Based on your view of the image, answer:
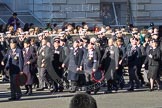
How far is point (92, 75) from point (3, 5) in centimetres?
1526

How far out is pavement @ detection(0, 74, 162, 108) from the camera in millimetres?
15328

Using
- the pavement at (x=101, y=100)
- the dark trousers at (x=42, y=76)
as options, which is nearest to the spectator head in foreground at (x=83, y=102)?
the pavement at (x=101, y=100)

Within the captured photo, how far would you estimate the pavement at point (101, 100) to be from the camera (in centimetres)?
1533

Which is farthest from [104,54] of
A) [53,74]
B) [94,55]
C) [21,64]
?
[21,64]

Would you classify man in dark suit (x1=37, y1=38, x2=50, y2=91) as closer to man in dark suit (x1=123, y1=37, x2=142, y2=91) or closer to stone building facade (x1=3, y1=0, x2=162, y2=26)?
man in dark suit (x1=123, y1=37, x2=142, y2=91)

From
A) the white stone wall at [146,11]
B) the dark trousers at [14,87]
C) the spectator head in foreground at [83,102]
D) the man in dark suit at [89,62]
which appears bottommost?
the dark trousers at [14,87]

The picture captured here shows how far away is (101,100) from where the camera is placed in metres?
16.4

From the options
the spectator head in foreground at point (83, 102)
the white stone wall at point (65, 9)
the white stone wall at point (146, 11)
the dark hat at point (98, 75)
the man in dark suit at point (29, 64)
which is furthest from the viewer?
the white stone wall at point (146, 11)

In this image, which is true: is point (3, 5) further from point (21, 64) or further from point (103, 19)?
point (21, 64)

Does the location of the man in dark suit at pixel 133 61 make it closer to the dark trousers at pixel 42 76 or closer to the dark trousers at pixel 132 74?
the dark trousers at pixel 132 74

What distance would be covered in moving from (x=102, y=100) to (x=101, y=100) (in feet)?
0.10

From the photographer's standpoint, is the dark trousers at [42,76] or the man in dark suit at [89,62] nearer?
the man in dark suit at [89,62]

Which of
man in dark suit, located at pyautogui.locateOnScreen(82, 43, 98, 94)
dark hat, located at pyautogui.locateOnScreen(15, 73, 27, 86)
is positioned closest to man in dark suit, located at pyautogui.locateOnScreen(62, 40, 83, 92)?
man in dark suit, located at pyautogui.locateOnScreen(82, 43, 98, 94)

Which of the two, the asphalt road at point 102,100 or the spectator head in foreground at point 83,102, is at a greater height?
the spectator head in foreground at point 83,102
